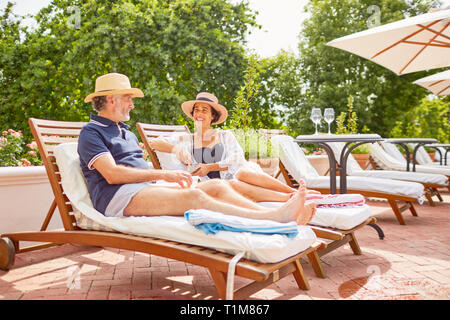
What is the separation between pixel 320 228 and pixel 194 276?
93 cm

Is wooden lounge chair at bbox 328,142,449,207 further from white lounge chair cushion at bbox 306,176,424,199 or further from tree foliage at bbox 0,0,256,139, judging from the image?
tree foliage at bbox 0,0,256,139

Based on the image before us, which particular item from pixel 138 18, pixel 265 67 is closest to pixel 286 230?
pixel 138 18

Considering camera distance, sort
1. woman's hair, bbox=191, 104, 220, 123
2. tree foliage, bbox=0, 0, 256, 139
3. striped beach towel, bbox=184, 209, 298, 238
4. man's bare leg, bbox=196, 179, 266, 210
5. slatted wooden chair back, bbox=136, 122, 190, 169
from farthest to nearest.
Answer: tree foliage, bbox=0, 0, 256, 139 < slatted wooden chair back, bbox=136, 122, 190, 169 < woman's hair, bbox=191, 104, 220, 123 < man's bare leg, bbox=196, 179, 266, 210 < striped beach towel, bbox=184, 209, 298, 238

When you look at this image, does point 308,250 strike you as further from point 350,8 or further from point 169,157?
point 350,8

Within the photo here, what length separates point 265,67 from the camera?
1772 centimetres

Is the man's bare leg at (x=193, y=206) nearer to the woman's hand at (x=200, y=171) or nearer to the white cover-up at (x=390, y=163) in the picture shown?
the woman's hand at (x=200, y=171)

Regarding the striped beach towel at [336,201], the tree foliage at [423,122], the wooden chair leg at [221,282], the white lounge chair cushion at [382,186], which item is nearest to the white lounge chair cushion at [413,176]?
the white lounge chair cushion at [382,186]

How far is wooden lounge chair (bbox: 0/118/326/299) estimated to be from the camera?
1.93m

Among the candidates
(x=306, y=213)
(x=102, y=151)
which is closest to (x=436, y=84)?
(x=306, y=213)

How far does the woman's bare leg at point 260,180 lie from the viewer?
A: 3205 millimetres

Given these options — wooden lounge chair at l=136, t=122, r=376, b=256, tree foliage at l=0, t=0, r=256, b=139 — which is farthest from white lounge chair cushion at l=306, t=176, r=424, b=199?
tree foliage at l=0, t=0, r=256, b=139

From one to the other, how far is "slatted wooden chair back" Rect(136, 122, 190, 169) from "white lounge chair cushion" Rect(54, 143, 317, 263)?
997 mm

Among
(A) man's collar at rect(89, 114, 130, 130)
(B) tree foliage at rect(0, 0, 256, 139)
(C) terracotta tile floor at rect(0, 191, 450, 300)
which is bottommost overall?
(C) terracotta tile floor at rect(0, 191, 450, 300)
